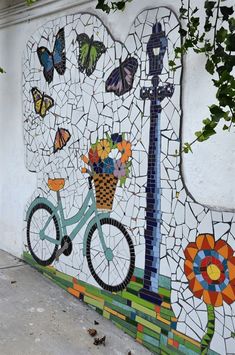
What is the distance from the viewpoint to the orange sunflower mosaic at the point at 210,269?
2.42 m

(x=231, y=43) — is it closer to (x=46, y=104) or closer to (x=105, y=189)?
(x=105, y=189)

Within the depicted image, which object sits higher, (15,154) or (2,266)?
(15,154)

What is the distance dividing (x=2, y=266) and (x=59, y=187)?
116 centimetres

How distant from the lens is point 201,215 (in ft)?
8.37

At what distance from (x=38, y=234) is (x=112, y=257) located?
46.0 inches

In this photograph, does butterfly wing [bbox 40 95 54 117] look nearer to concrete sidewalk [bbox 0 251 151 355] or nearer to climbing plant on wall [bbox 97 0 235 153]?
climbing plant on wall [bbox 97 0 235 153]

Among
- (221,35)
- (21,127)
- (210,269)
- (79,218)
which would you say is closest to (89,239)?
(79,218)

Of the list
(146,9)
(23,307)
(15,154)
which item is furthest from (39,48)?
(23,307)

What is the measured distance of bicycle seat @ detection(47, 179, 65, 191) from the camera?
150 inches

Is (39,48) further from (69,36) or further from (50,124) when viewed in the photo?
(50,124)

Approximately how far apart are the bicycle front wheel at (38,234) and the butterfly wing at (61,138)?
2.03 ft

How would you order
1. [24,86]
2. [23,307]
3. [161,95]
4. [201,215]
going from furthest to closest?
1. [24,86]
2. [23,307]
3. [161,95]
4. [201,215]

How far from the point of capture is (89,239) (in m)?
3.47

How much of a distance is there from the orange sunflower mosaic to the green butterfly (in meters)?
1.72
